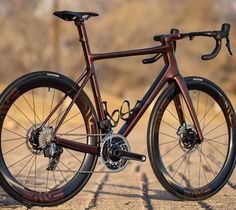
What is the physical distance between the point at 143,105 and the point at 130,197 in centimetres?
72

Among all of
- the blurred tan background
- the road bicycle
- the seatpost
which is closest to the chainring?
the road bicycle

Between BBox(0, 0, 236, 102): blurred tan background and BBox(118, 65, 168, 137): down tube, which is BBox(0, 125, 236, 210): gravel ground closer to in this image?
BBox(118, 65, 168, 137): down tube

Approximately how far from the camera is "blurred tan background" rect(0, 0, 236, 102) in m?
31.9

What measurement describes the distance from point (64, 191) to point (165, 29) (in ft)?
100

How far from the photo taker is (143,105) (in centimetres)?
546

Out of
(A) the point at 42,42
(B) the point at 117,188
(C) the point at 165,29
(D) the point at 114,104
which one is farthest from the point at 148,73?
(B) the point at 117,188

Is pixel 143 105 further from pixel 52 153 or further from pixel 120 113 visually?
pixel 52 153

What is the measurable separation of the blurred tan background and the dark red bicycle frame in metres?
23.5

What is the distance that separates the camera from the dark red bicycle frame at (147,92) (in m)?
5.12

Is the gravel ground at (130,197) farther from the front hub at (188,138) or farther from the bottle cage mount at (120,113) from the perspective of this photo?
the bottle cage mount at (120,113)

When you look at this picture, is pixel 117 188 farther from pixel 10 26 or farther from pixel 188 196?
pixel 10 26

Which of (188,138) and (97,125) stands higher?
(188,138)

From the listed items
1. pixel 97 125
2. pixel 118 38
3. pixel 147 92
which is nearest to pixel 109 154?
pixel 97 125

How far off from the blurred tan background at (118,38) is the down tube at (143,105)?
77.3ft
